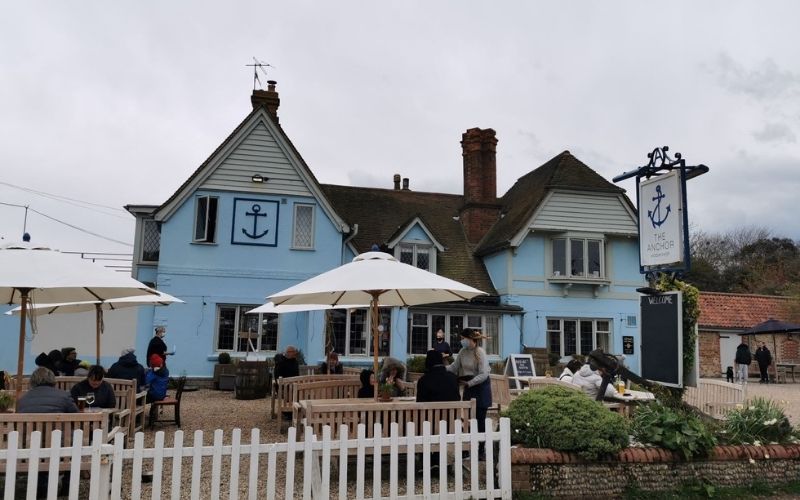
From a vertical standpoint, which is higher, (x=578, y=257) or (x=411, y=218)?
(x=411, y=218)

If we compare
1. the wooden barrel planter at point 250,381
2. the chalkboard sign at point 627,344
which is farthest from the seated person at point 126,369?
the chalkboard sign at point 627,344

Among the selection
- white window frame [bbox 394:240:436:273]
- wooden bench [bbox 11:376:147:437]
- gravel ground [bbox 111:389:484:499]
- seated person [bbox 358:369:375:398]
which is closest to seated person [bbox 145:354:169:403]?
wooden bench [bbox 11:376:147:437]

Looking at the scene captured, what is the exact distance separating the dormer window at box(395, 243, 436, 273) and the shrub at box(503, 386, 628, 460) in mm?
15248

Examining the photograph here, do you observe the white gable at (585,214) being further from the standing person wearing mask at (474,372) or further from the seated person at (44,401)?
the seated person at (44,401)

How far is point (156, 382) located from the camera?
1067 cm

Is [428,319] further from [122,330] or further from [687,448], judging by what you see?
[687,448]

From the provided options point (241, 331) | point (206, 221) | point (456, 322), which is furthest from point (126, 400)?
point (456, 322)

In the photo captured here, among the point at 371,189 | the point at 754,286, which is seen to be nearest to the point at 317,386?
the point at 371,189

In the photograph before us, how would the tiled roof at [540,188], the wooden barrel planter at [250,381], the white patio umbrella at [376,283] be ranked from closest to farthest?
the white patio umbrella at [376,283]
the wooden barrel planter at [250,381]
the tiled roof at [540,188]

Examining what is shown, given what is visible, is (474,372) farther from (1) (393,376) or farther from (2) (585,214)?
(2) (585,214)

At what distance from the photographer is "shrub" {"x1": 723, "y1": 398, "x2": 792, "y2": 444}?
7.45 meters

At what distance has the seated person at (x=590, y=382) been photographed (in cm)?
1020

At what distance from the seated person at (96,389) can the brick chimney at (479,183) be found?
18.6 meters

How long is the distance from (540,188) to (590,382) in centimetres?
1454
